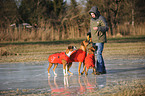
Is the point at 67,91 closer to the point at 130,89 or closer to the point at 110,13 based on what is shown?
the point at 130,89

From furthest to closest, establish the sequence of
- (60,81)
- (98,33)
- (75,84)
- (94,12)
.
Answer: (98,33) → (94,12) → (60,81) → (75,84)

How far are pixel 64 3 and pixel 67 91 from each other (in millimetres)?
77429

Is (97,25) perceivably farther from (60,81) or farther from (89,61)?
(60,81)

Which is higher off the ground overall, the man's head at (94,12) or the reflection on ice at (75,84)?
the man's head at (94,12)

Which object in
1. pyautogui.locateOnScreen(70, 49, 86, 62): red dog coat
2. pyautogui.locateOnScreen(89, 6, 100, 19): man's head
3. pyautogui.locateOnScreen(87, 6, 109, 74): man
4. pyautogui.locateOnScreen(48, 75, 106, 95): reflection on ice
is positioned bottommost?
pyautogui.locateOnScreen(48, 75, 106, 95): reflection on ice

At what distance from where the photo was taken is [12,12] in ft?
252

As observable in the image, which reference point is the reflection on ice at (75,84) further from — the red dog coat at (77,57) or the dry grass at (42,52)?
the dry grass at (42,52)

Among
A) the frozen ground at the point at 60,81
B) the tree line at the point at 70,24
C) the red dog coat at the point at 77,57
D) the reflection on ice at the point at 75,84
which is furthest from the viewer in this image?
the tree line at the point at 70,24

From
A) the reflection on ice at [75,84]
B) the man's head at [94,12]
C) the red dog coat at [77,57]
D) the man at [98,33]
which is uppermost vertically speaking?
the man's head at [94,12]

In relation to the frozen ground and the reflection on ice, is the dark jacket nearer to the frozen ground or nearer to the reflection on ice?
the frozen ground

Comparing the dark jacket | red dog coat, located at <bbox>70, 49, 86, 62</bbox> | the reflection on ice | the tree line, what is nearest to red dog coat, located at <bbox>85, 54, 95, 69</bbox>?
red dog coat, located at <bbox>70, 49, 86, 62</bbox>

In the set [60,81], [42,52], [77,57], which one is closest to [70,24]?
[42,52]

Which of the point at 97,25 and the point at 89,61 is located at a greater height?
the point at 97,25

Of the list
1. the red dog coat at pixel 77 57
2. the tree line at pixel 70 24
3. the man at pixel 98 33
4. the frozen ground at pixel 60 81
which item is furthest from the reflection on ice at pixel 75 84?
the tree line at pixel 70 24
